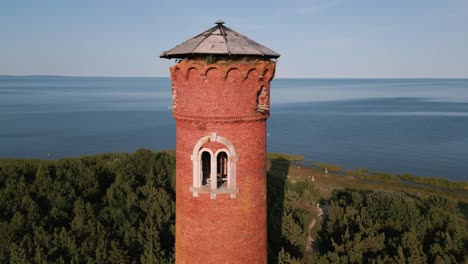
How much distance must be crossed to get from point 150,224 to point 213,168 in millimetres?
15674

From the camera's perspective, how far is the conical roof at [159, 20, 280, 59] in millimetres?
8789

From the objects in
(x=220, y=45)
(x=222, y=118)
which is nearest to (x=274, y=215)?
(x=222, y=118)

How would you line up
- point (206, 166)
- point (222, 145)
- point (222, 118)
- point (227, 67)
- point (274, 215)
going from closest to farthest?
point (227, 67)
point (222, 118)
point (222, 145)
point (206, 166)
point (274, 215)

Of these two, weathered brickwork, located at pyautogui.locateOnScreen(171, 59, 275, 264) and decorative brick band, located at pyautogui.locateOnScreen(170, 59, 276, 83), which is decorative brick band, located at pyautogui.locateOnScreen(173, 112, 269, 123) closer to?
weathered brickwork, located at pyautogui.locateOnScreen(171, 59, 275, 264)

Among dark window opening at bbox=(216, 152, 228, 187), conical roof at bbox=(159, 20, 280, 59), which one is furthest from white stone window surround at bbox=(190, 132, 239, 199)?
conical roof at bbox=(159, 20, 280, 59)

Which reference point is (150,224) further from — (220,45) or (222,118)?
(220,45)

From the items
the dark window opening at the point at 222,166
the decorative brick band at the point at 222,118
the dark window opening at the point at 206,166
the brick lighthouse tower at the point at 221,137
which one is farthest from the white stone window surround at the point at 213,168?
the dark window opening at the point at 222,166

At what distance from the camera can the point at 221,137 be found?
9.12m

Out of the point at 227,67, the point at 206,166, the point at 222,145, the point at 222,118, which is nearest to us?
the point at 227,67

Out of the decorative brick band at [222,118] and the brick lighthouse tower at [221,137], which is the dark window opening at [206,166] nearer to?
the brick lighthouse tower at [221,137]

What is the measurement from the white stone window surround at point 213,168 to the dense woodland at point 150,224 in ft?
38.2

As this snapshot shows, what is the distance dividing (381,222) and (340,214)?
291cm

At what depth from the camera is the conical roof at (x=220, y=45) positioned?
8.79 m

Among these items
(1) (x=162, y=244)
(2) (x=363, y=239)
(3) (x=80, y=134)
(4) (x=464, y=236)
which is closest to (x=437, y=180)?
(4) (x=464, y=236)
